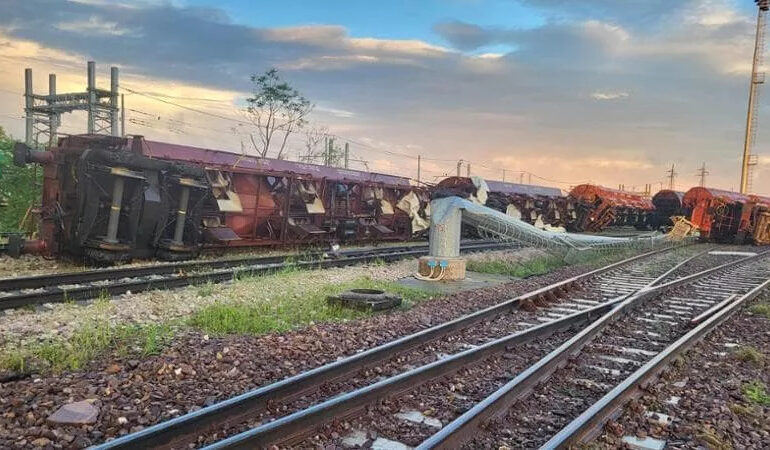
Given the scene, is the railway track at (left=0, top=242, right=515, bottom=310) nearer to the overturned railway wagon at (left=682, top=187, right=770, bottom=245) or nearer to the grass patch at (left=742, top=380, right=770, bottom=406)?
the grass patch at (left=742, top=380, right=770, bottom=406)

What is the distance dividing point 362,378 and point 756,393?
139 inches

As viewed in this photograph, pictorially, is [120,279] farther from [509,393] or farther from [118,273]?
[509,393]

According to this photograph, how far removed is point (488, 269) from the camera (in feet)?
42.3

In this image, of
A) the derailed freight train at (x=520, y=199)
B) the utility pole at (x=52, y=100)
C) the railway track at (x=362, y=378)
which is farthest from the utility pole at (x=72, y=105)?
the railway track at (x=362, y=378)

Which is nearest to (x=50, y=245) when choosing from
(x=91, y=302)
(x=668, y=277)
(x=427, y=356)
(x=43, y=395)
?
(x=91, y=302)

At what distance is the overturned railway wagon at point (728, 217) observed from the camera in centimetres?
2512

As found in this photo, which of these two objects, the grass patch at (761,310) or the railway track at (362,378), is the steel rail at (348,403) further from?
the grass patch at (761,310)

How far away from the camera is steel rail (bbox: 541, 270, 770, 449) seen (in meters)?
3.66

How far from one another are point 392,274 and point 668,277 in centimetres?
637

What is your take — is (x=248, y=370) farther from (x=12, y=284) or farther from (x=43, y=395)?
(x=12, y=284)

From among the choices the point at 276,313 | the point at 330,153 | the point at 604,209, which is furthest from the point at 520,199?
the point at 276,313

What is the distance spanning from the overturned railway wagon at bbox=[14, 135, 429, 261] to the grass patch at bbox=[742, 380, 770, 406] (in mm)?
9511

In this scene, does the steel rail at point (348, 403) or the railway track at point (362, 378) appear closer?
the steel rail at point (348, 403)

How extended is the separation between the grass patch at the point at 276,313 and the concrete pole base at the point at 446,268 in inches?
68.3
